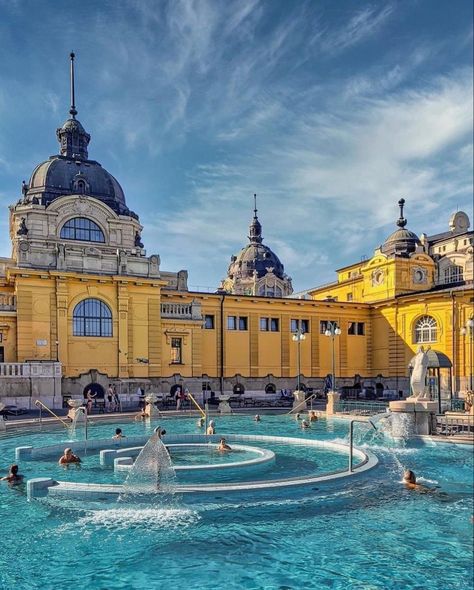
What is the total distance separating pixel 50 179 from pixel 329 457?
34.4 meters

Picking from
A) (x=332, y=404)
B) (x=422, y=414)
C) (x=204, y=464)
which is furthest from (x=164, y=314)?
(x=204, y=464)

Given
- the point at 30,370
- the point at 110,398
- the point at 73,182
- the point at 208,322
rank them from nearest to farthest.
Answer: the point at 30,370 < the point at 110,398 < the point at 73,182 < the point at 208,322

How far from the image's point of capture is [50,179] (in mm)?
43438

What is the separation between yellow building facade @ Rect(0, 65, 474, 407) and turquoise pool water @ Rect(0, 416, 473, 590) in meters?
20.3

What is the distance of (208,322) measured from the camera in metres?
44.2

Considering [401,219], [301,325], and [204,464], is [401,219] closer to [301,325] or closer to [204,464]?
[301,325]

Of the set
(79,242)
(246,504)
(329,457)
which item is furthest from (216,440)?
(79,242)

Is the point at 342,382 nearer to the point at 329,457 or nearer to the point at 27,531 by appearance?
the point at 329,457

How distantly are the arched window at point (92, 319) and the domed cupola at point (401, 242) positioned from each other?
26.7 meters

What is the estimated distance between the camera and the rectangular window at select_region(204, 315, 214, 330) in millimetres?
43969

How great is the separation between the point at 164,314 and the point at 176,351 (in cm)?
305

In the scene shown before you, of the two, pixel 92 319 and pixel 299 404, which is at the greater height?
pixel 92 319

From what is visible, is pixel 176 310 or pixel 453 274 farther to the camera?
pixel 453 274

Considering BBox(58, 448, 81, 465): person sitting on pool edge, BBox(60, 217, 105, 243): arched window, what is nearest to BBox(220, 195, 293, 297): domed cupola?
BBox(60, 217, 105, 243): arched window
